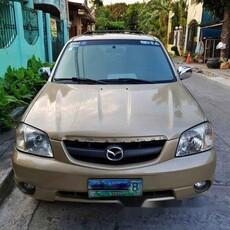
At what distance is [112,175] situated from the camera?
2.24m

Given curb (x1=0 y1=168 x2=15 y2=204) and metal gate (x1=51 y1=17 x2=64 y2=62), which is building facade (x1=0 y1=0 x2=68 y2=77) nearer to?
metal gate (x1=51 y1=17 x2=64 y2=62)

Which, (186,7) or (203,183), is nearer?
(203,183)

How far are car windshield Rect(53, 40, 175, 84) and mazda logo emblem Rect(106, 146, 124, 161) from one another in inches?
49.9

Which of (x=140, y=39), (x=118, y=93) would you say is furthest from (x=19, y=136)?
(x=140, y=39)

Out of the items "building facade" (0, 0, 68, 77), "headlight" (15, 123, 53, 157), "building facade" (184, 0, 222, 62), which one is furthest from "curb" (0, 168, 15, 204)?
"building facade" (184, 0, 222, 62)

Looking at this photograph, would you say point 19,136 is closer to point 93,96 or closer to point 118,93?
point 93,96

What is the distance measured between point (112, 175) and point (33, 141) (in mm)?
736

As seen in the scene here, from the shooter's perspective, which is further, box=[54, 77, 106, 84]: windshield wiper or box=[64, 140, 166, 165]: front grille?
box=[54, 77, 106, 84]: windshield wiper

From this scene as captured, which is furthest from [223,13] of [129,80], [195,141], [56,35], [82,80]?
[195,141]

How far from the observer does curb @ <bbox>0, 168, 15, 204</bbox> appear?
3.11 meters

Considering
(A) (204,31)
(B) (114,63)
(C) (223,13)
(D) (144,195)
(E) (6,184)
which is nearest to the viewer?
(D) (144,195)

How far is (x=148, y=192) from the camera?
2.34 metres

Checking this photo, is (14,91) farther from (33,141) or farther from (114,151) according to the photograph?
(114,151)

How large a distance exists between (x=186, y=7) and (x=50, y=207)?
2639cm
